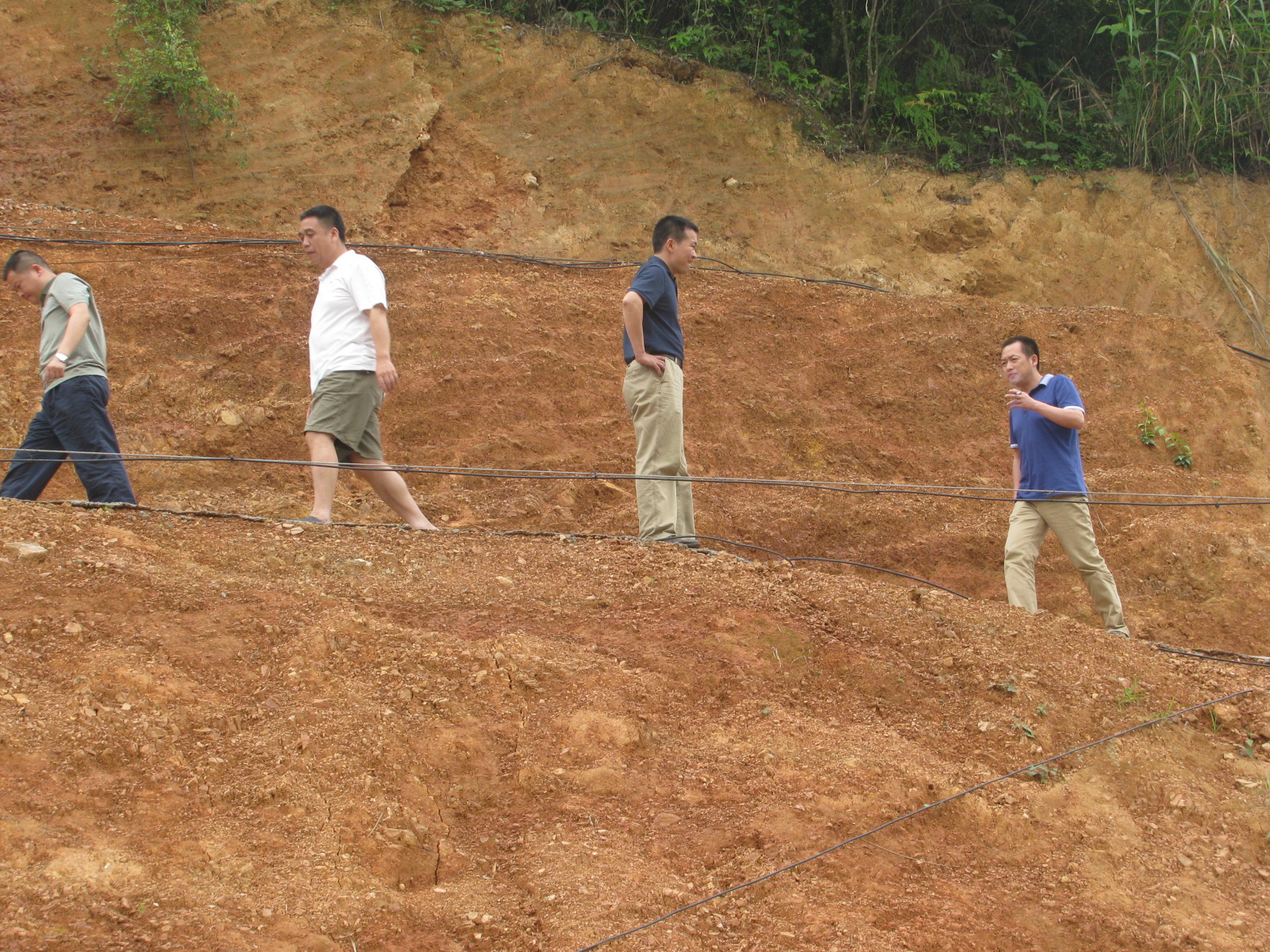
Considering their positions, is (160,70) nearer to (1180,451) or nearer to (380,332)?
(380,332)

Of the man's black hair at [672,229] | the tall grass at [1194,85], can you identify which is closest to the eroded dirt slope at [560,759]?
the man's black hair at [672,229]

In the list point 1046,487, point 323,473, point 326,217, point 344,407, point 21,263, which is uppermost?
point 326,217

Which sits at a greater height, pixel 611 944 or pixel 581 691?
pixel 581 691

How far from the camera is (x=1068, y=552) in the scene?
5234 mm

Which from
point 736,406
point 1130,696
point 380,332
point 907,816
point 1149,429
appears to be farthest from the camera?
point 1149,429

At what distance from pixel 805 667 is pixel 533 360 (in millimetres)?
4408

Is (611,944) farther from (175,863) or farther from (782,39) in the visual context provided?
(782,39)

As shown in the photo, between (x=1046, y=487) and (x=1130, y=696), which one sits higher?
(x=1046, y=487)

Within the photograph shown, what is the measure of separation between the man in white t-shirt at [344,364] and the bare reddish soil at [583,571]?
0.86 feet

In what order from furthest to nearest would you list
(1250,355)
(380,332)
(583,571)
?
(1250,355) → (380,332) → (583,571)

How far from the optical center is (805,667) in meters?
4.23

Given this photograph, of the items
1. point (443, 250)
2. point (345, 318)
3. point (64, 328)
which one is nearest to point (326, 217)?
point (345, 318)

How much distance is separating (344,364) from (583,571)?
4.65ft

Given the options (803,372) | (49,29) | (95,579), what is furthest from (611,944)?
(49,29)
